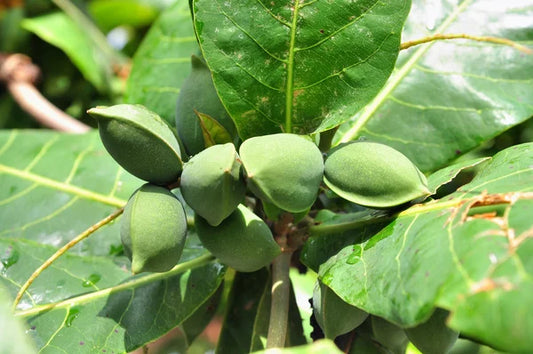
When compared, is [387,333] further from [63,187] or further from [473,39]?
[63,187]

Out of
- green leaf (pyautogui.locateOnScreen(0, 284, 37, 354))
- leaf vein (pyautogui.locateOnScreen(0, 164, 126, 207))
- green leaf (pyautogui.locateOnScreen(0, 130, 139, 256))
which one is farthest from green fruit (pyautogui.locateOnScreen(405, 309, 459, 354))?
leaf vein (pyautogui.locateOnScreen(0, 164, 126, 207))

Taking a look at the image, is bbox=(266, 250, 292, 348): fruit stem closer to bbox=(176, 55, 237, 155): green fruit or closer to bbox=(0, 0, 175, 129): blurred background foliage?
bbox=(176, 55, 237, 155): green fruit

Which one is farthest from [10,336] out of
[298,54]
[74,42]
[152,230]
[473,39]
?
[74,42]

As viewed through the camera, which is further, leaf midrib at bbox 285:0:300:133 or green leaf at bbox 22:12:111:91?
green leaf at bbox 22:12:111:91

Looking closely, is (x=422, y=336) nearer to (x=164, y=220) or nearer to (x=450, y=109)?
(x=164, y=220)

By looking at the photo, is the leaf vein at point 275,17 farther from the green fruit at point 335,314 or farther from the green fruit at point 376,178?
the green fruit at point 335,314
